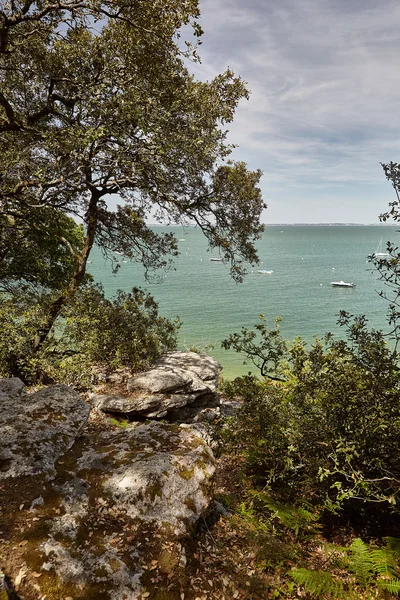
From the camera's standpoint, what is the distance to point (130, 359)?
1165cm

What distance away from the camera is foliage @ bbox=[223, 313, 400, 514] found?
15.5 feet

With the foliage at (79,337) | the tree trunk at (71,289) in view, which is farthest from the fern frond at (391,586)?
the tree trunk at (71,289)

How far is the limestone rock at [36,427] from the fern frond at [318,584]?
324 cm

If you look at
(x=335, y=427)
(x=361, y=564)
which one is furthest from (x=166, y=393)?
(x=361, y=564)

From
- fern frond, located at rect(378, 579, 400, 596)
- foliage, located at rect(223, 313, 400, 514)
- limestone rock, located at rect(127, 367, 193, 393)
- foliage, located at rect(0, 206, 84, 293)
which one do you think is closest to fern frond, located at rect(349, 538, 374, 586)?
fern frond, located at rect(378, 579, 400, 596)

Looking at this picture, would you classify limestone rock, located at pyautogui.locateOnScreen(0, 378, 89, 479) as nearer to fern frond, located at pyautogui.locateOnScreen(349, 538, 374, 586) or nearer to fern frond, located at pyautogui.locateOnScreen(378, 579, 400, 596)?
fern frond, located at pyautogui.locateOnScreen(349, 538, 374, 586)

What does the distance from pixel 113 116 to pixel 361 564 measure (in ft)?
30.8

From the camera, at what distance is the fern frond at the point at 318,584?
3703 millimetres

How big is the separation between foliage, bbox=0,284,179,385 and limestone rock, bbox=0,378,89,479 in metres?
4.05

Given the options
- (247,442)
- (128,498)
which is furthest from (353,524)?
(128,498)

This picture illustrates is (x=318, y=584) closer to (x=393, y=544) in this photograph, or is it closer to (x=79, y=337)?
(x=393, y=544)

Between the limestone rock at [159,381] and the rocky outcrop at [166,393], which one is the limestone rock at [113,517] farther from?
the limestone rock at [159,381]

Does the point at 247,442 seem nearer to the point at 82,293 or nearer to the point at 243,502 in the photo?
the point at 243,502

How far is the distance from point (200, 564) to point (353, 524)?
303 cm
